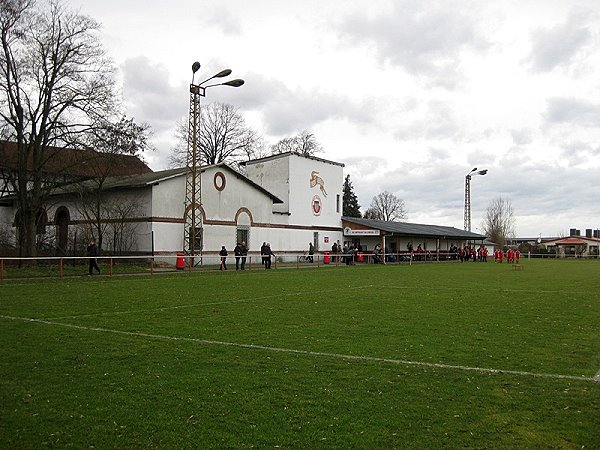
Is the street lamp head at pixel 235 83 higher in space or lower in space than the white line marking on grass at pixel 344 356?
higher

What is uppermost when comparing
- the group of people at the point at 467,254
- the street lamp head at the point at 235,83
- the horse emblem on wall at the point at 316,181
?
the street lamp head at the point at 235,83

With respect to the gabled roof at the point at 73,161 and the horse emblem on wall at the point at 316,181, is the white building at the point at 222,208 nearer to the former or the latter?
the horse emblem on wall at the point at 316,181

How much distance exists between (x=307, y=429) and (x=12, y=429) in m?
2.78

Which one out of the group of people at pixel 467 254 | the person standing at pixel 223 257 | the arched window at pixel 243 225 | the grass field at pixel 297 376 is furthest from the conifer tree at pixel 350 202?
the grass field at pixel 297 376

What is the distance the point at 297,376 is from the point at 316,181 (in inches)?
1787

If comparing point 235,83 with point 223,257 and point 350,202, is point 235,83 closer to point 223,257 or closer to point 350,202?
point 223,257

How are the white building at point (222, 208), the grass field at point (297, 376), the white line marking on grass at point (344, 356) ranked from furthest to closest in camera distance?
1. the white building at point (222, 208)
2. the white line marking on grass at point (344, 356)
3. the grass field at point (297, 376)

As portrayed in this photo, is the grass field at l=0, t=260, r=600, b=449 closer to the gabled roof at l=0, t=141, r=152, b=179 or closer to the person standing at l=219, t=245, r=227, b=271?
the person standing at l=219, t=245, r=227, b=271

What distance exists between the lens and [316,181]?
5266cm

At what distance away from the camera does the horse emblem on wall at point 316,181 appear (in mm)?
52188

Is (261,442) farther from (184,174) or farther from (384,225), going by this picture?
(384,225)

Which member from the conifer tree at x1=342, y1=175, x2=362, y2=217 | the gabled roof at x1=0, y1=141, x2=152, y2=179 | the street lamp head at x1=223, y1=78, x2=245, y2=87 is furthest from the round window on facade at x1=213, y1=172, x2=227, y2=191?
the conifer tree at x1=342, y1=175, x2=362, y2=217

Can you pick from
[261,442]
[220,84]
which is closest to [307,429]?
[261,442]

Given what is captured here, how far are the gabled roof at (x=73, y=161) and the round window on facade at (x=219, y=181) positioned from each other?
6707 millimetres
